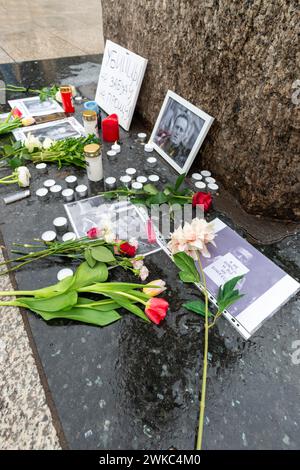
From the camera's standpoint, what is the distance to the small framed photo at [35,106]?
1.80 m

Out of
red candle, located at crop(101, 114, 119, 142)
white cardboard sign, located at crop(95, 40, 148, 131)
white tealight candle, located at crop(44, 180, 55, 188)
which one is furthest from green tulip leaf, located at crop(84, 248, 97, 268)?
white cardboard sign, located at crop(95, 40, 148, 131)

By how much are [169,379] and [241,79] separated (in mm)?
979

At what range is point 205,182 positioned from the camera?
1338mm

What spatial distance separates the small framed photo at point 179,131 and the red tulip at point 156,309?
72 centimetres

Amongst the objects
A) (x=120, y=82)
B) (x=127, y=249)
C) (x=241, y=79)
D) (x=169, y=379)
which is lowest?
(x=169, y=379)

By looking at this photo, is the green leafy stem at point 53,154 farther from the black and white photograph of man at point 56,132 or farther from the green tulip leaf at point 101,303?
the green tulip leaf at point 101,303

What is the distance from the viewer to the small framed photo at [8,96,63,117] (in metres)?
1.80

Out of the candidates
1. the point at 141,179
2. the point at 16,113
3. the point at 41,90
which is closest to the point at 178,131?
the point at 141,179

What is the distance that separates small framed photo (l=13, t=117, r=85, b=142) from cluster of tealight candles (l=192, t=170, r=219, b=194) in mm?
689

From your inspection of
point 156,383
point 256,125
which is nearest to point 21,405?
point 156,383

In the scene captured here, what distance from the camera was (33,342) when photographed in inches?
32.2

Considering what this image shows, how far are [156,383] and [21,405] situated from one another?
325 mm

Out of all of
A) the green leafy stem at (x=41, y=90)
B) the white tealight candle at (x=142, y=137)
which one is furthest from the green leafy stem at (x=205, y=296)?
the green leafy stem at (x=41, y=90)

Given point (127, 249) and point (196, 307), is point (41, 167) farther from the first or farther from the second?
point (196, 307)
